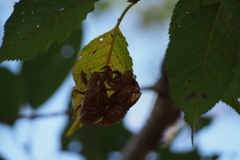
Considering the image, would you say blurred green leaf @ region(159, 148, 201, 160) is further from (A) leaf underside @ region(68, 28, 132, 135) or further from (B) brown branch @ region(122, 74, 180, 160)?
(A) leaf underside @ region(68, 28, 132, 135)

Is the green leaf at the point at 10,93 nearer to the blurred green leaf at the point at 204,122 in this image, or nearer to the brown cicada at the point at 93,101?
the blurred green leaf at the point at 204,122

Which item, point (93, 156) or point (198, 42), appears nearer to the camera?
point (198, 42)

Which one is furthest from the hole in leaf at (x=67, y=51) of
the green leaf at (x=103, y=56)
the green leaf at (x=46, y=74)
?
the green leaf at (x=103, y=56)

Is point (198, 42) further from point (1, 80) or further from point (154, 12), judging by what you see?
point (154, 12)

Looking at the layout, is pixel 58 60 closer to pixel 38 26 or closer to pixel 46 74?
pixel 46 74

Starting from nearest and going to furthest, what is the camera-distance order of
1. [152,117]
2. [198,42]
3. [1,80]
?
[198,42] < [152,117] < [1,80]

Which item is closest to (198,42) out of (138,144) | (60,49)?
(138,144)
